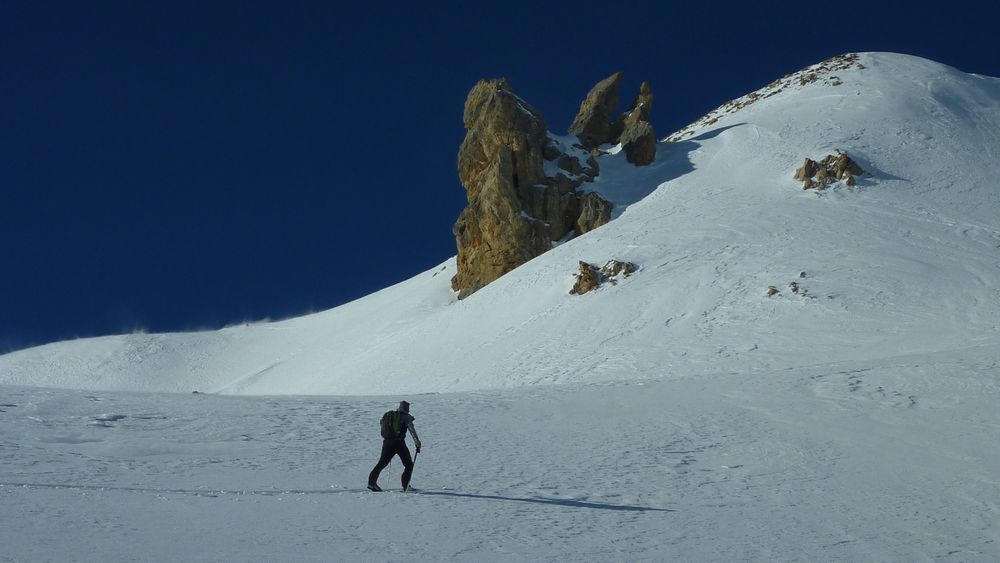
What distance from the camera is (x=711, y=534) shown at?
33.8ft

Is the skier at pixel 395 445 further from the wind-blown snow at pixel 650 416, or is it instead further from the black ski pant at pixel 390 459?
the wind-blown snow at pixel 650 416

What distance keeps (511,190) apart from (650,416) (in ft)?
123

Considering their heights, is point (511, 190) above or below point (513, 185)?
below

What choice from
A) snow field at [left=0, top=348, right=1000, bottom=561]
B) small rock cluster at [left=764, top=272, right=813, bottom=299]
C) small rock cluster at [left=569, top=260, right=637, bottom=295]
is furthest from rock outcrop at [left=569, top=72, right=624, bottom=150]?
snow field at [left=0, top=348, right=1000, bottom=561]

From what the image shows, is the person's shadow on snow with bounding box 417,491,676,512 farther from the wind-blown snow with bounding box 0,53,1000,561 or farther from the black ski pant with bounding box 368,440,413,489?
the black ski pant with bounding box 368,440,413,489

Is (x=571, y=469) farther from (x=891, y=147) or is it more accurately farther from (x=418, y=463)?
(x=891, y=147)

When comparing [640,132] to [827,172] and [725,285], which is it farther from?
[725,285]

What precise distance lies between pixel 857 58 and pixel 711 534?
70056mm

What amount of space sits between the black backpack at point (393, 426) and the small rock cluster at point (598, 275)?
1023 inches

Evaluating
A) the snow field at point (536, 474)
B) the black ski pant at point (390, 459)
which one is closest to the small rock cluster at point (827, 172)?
the snow field at point (536, 474)

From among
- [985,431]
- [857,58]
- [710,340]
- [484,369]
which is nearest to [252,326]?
[484,369]

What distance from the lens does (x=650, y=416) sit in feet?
58.8

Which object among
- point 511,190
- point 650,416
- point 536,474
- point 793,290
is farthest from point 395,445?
point 511,190

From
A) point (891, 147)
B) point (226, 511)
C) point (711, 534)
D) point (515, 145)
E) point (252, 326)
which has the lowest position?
point (711, 534)
